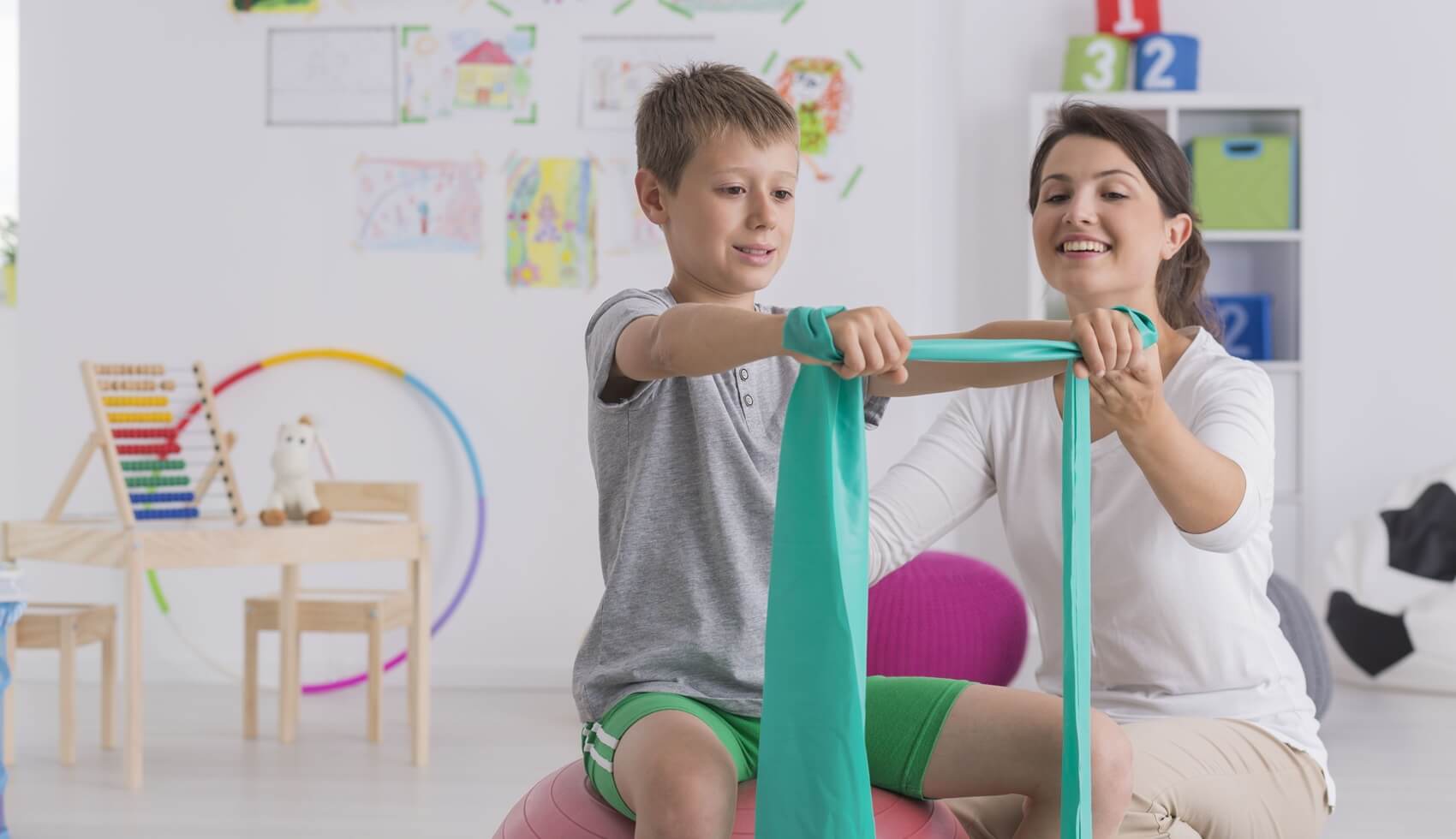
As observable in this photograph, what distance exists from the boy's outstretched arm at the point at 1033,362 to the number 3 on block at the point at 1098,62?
268 cm

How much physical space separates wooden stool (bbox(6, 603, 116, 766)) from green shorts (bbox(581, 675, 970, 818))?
1.95 metres

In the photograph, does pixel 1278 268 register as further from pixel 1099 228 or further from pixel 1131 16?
pixel 1099 228

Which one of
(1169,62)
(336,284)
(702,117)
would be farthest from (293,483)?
(1169,62)

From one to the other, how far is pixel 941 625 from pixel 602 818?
5.08 ft

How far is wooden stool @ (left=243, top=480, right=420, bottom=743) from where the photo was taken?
3004 mm

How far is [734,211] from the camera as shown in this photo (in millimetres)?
1380

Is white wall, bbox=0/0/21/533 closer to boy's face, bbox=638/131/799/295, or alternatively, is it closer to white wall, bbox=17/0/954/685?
white wall, bbox=17/0/954/685

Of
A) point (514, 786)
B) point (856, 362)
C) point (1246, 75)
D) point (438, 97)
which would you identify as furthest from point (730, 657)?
point (1246, 75)

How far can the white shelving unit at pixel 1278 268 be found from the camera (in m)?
3.83

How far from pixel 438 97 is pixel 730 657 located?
112 inches

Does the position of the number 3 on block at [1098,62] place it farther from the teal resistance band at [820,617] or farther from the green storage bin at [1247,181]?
the teal resistance band at [820,617]

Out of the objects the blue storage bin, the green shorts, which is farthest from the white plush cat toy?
the blue storage bin

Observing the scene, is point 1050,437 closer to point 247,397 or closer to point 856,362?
point 856,362

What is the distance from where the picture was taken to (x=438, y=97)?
375 cm
